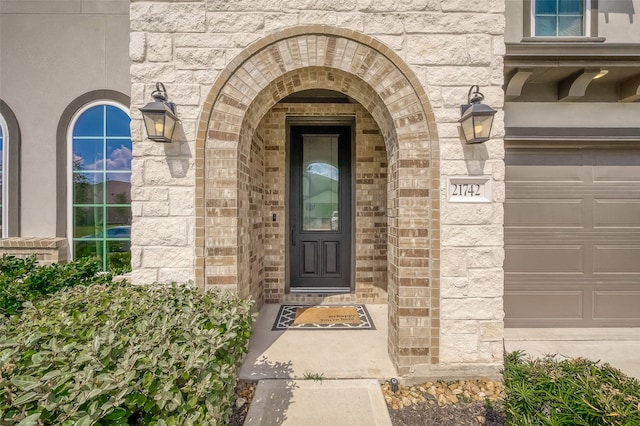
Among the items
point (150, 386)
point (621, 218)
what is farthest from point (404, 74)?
point (621, 218)

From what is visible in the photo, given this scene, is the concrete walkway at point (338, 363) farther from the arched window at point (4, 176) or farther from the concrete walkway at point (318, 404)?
the arched window at point (4, 176)

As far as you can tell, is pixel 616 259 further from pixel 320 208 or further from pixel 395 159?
pixel 320 208

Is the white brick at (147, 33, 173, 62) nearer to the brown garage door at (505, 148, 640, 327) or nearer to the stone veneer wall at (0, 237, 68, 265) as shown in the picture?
the stone veneer wall at (0, 237, 68, 265)

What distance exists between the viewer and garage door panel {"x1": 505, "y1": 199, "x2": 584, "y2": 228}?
11.3ft

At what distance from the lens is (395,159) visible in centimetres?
270

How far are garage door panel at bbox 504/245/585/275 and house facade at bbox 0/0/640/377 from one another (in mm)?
17

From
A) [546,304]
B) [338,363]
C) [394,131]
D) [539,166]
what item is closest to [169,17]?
[394,131]

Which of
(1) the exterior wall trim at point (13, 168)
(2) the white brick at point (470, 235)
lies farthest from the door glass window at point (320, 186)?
(1) the exterior wall trim at point (13, 168)

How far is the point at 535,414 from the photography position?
4.27 feet

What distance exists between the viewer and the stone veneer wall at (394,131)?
8.37 ft

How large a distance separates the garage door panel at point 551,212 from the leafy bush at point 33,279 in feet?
15.8

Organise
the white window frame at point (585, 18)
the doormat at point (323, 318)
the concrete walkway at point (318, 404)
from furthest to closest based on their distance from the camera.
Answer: the doormat at point (323, 318)
the white window frame at point (585, 18)
the concrete walkway at point (318, 404)

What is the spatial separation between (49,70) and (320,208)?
4.42 m

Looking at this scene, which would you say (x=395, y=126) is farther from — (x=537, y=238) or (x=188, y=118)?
(x=537, y=238)
